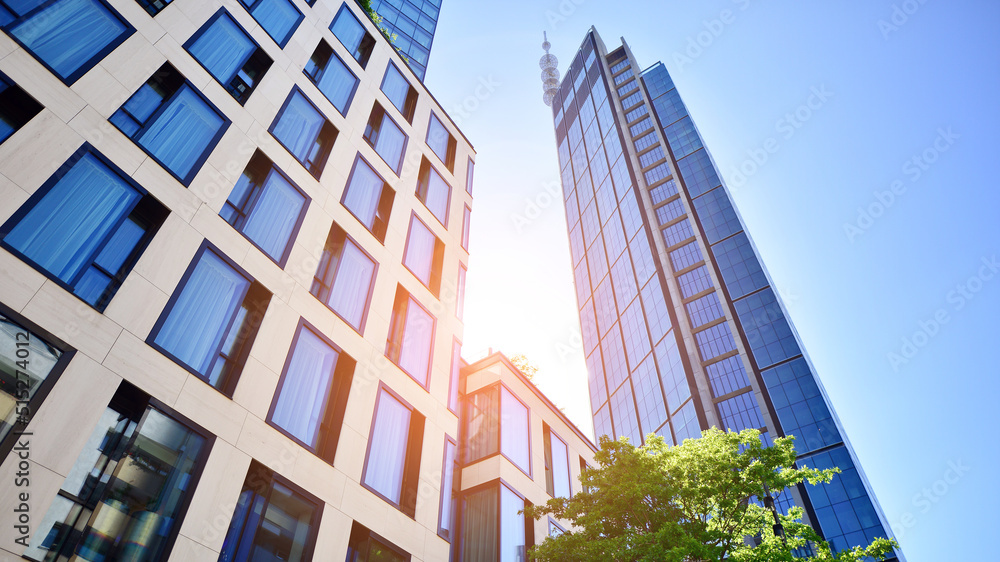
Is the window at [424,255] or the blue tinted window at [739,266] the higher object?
the blue tinted window at [739,266]

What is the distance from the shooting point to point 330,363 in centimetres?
1634

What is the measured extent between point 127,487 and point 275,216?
829 cm

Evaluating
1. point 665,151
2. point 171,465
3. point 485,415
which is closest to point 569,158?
point 665,151

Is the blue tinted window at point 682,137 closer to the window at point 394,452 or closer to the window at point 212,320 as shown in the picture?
the window at point 394,452

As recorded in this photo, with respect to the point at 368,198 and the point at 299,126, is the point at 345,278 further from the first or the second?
the point at 299,126

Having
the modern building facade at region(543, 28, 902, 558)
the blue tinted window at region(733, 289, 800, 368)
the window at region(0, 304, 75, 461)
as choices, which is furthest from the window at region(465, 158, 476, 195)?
the blue tinted window at region(733, 289, 800, 368)

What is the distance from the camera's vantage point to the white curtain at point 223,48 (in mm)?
17422

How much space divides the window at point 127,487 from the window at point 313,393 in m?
2.40

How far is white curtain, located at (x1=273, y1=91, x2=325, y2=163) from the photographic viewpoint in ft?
61.9

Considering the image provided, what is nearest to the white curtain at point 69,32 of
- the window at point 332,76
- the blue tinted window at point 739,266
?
the window at point 332,76

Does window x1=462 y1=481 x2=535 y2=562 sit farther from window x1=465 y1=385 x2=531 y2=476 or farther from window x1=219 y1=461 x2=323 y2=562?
window x1=219 y1=461 x2=323 y2=562

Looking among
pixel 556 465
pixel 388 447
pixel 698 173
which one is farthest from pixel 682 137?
pixel 388 447

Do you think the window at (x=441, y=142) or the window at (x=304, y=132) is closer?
the window at (x=304, y=132)

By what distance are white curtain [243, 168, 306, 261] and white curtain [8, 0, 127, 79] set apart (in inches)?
196
